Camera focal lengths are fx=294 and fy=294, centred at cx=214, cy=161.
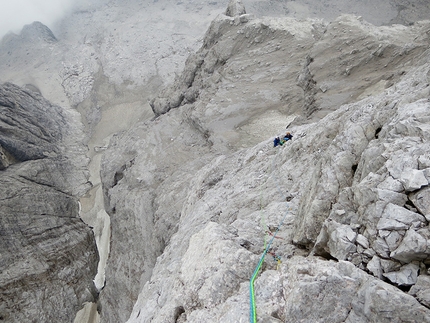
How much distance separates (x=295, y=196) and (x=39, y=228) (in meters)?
27.7

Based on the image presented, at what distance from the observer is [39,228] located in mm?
28109

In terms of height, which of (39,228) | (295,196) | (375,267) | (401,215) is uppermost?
(401,215)

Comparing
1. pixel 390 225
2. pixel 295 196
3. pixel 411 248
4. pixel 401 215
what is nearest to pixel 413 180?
pixel 401 215

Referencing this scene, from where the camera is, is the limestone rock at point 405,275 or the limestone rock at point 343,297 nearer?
the limestone rock at point 343,297

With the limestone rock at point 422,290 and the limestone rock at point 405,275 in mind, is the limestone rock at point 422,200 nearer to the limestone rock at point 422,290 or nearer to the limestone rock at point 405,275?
the limestone rock at point 405,275

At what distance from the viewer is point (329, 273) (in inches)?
178

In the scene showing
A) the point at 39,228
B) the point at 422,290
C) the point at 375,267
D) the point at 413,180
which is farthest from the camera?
the point at 39,228

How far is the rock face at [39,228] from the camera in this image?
24.0 meters

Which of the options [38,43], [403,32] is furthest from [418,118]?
[38,43]

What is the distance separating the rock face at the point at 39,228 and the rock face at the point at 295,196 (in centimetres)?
452

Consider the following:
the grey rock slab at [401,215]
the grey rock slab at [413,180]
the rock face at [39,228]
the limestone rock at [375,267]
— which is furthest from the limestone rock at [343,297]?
the rock face at [39,228]

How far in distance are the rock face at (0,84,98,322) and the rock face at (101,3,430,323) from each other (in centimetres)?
452

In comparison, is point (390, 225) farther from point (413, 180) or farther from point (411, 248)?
point (413, 180)

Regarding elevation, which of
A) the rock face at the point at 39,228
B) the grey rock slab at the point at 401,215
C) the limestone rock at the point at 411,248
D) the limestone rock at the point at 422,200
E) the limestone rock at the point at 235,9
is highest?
the limestone rock at the point at 235,9
